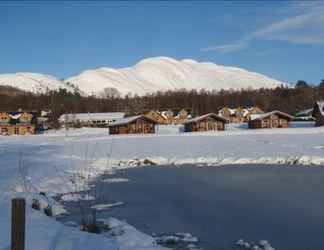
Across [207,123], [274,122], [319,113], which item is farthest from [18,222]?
[319,113]

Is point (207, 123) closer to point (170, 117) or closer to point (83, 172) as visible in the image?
point (170, 117)

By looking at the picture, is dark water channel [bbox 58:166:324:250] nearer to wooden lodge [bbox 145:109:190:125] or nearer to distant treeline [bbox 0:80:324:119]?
wooden lodge [bbox 145:109:190:125]

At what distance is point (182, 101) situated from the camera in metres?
120

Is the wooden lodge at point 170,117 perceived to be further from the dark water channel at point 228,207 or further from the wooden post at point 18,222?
the wooden post at point 18,222

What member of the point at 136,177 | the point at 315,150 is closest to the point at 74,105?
the point at 315,150

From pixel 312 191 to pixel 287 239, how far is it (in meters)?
6.32

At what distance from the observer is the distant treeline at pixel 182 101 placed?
10588cm

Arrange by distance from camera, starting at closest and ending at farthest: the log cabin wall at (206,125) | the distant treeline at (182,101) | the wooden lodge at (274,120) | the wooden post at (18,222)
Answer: the wooden post at (18,222), the log cabin wall at (206,125), the wooden lodge at (274,120), the distant treeline at (182,101)

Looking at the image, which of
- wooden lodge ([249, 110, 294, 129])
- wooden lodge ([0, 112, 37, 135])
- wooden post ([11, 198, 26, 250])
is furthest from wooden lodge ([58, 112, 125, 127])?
wooden post ([11, 198, 26, 250])

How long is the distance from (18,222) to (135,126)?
59.5 m

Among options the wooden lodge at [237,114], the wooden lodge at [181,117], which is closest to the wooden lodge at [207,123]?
the wooden lodge at [181,117]

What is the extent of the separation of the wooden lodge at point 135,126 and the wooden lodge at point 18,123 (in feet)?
55.5

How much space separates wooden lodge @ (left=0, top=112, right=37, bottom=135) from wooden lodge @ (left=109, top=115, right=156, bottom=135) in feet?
55.5

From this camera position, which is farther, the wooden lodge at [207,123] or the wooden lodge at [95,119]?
the wooden lodge at [95,119]
